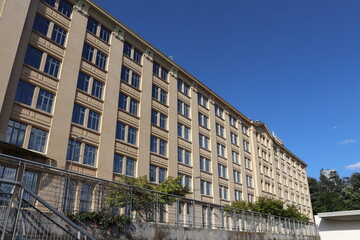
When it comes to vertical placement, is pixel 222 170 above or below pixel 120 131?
above

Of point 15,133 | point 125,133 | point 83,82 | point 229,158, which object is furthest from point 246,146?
point 15,133

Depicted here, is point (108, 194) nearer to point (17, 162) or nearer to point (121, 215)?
point (121, 215)

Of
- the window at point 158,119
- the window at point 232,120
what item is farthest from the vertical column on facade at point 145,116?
the window at point 232,120

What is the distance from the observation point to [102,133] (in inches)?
1030

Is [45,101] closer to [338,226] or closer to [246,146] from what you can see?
[246,146]

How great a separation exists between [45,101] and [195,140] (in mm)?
19768

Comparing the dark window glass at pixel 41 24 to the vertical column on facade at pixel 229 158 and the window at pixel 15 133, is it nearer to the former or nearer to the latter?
the window at pixel 15 133

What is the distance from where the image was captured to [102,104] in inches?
1077

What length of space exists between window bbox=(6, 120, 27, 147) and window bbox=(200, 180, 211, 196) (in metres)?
21.6

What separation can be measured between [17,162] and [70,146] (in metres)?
13.7

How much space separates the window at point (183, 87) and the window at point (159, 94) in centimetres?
367

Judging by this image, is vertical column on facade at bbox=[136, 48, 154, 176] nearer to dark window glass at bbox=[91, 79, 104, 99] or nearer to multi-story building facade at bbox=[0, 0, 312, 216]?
multi-story building facade at bbox=[0, 0, 312, 216]

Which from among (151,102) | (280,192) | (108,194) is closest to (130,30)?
(151,102)

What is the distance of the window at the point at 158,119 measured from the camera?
32969 millimetres
